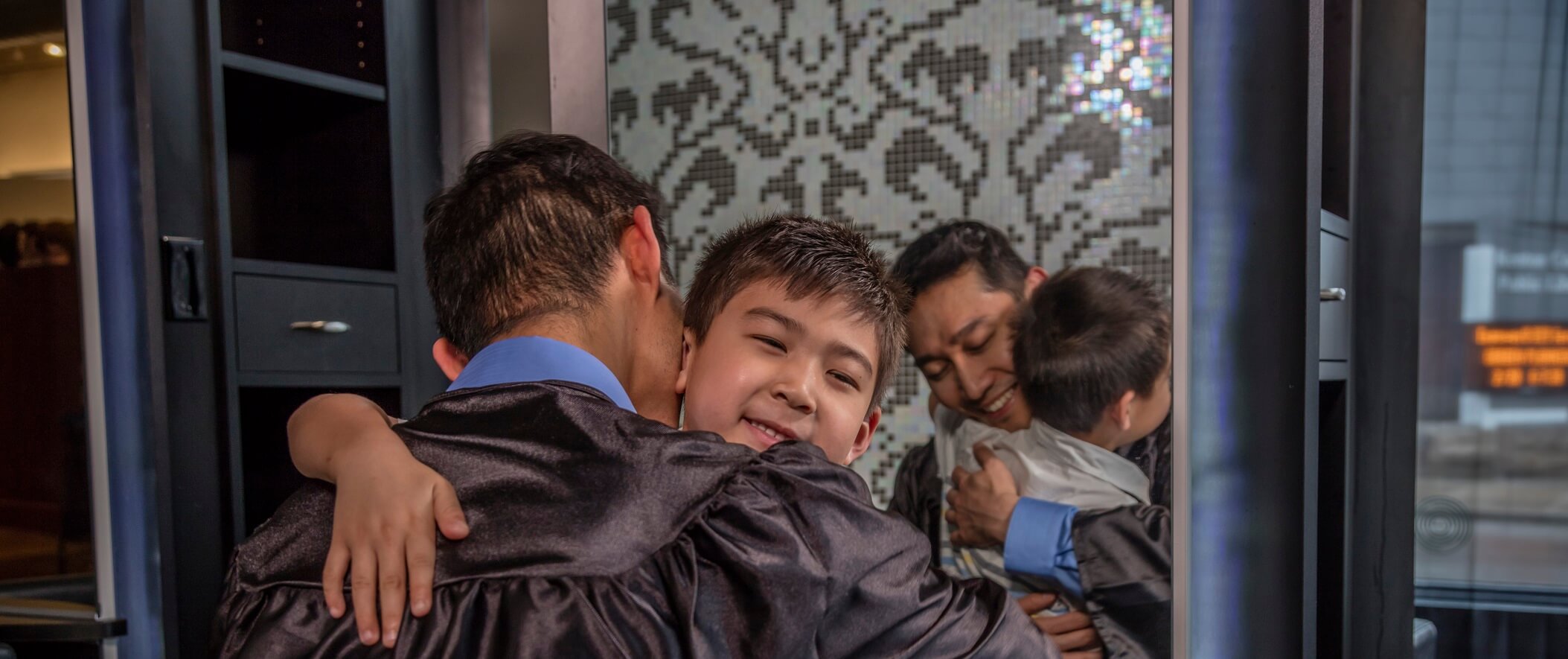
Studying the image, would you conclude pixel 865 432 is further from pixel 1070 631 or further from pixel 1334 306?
pixel 1334 306

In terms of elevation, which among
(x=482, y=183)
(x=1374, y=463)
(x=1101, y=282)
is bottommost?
(x=1374, y=463)

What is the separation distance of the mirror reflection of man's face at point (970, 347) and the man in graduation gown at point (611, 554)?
2.57ft

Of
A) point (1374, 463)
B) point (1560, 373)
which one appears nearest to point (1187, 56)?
point (1374, 463)

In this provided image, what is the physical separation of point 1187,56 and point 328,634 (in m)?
1.28

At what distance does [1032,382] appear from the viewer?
1677 mm

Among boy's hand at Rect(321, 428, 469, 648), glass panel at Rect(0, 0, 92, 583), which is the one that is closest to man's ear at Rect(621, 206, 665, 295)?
boy's hand at Rect(321, 428, 469, 648)

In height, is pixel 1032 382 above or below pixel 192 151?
below

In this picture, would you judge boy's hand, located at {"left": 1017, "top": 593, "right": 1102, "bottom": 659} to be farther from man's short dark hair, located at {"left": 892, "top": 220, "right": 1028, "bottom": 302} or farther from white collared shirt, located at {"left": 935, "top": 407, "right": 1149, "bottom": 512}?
man's short dark hair, located at {"left": 892, "top": 220, "right": 1028, "bottom": 302}

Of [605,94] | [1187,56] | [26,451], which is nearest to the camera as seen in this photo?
[1187,56]

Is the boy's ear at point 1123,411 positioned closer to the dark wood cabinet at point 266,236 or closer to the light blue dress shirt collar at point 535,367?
the light blue dress shirt collar at point 535,367

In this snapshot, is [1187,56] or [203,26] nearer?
[1187,56]

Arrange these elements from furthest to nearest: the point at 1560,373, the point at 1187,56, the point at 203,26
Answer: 1. the point at 1560,373
2. the point at 203,26
3. the point at 1187,56

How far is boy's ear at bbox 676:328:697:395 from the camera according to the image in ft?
3.97

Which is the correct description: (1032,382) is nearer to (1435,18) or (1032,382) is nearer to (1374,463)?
(1374,463)
